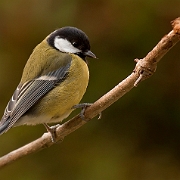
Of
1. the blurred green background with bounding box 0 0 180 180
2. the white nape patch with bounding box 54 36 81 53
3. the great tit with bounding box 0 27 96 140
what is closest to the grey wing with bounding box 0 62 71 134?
the great tit with bounding box 0 27 96 140

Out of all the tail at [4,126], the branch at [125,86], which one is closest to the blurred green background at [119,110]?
the branch at [125,86]

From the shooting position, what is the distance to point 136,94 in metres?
2.42

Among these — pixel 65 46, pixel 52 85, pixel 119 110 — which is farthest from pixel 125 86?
pixel 119 110

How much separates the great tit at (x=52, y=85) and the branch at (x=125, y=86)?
0.10 m

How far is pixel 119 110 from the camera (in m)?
2.43

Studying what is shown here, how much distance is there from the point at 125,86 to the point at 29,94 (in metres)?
0.56

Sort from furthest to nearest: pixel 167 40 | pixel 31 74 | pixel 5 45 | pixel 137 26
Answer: pixel 5 45 < pixel 137 26 < pixel 31 74 < pixel 167 40

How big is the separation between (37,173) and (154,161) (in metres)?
0.66

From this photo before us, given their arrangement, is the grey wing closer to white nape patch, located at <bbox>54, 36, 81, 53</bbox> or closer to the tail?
the tail

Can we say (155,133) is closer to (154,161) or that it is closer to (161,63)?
(154,161)

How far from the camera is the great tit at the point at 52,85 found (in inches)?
76.2

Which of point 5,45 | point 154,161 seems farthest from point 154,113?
point 5,45

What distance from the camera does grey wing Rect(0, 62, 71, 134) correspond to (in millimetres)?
1879

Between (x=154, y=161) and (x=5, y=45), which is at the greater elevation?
(x=5, y=45)
